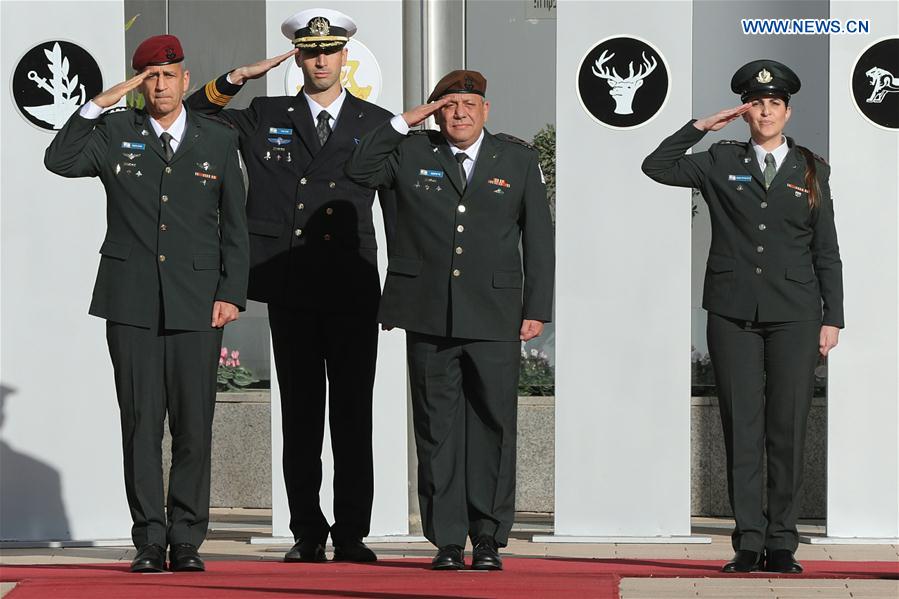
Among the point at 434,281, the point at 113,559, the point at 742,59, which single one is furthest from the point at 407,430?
the point at 742,59

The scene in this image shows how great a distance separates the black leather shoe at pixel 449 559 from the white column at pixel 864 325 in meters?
2.43

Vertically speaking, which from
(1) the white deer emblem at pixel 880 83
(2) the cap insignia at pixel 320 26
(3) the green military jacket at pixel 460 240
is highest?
(2) the cap insignia at pixel 320 26

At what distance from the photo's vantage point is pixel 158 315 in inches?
246

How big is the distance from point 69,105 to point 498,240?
8.29ft

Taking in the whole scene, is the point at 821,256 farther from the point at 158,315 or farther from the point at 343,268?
the point at 158,315

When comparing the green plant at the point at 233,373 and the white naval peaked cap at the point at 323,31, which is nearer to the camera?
the white naval peaked cap at the point at 323,31

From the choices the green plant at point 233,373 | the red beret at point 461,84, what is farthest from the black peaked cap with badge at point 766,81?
the green plant at point 233,373

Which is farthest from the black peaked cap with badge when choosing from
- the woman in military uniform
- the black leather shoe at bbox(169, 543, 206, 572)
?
the black leather shoe at bbox(169, 543, 206, 572)

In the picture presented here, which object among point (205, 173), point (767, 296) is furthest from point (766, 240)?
point (205, 173)

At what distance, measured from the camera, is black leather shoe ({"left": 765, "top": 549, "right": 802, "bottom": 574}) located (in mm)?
6336

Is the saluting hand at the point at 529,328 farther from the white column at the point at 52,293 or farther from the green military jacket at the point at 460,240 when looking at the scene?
the white column at the point at 52,293

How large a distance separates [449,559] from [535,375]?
366 cm

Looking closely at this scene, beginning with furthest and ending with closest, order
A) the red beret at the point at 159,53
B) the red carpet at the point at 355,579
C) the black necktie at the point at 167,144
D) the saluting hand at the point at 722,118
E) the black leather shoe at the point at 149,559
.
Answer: the saluting hand at the point at 722,118, the black necktie at the point at 167,144, the red beret at the point at 159,53, the black leather shoe at the point at 149,559, the red carpet at the point at 355,579

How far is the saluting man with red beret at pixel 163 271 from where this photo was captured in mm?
6215
